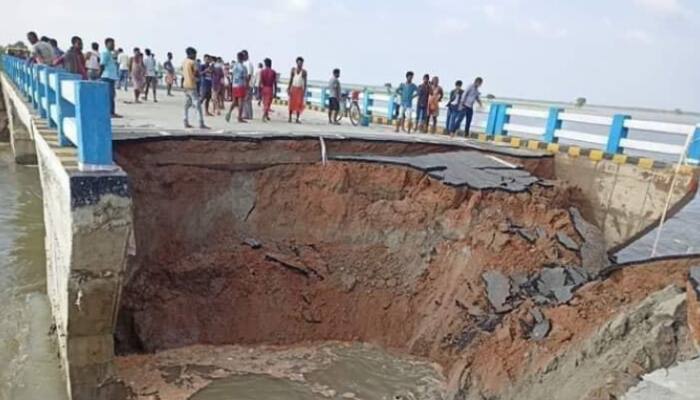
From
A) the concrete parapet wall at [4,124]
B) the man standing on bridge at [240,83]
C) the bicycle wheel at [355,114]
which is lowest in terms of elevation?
the concrete parapet wall at [4,124]

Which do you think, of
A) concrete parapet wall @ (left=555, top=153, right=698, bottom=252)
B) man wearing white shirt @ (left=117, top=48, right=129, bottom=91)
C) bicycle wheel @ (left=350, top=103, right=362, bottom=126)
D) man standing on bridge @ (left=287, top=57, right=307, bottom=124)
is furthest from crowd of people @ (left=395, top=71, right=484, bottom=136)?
man wearing white shirt @ (left=117, top=48, right=129, bottom=91)

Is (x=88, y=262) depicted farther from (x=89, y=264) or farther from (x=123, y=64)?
(x=123, y=64)

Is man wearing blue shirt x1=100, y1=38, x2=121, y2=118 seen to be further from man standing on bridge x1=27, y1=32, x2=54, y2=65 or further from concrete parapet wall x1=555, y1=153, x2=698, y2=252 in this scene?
concrete parapet wall x1=555, y1=153, x2=698, y2=252

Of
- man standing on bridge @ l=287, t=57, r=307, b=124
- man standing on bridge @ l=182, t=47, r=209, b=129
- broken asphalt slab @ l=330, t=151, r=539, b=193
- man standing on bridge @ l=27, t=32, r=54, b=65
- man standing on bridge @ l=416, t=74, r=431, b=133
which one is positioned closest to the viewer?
broken asphalt slab @ l=330, t=151, r=539, b=193

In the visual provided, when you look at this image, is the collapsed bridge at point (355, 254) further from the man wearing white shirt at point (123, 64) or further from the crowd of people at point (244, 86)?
the man wearing white shirt at point (123, 64)

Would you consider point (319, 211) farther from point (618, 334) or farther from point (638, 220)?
point (638, 220)

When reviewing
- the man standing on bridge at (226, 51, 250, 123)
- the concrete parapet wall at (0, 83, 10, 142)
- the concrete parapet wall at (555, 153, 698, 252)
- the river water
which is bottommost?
the river water

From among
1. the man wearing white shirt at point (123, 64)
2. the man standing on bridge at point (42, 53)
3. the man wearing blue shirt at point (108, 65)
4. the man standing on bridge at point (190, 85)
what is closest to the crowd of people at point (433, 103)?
the man standing on bridge at point (190, 85)

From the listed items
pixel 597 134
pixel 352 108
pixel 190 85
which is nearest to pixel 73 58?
→ pixel 190 85
